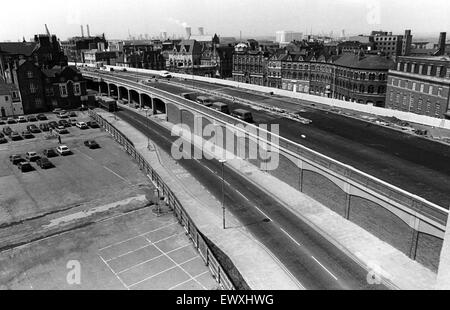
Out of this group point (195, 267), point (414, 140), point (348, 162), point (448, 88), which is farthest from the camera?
point (448, 88)

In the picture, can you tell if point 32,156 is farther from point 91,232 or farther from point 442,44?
point 442,44

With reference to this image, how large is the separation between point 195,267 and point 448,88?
199ft

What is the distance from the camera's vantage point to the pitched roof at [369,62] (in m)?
88.3

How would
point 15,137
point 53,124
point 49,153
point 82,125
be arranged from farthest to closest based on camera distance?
point 53,124, point 82,125, point 15,137, point 49,153

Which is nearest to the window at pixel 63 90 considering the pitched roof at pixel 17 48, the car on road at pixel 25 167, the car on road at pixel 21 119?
the car on road at pixel 21 119

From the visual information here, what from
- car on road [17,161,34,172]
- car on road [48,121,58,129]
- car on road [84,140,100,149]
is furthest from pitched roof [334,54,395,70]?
car on road [17,161,34,172]

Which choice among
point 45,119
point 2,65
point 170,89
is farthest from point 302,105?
point 2,65

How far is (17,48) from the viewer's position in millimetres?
114500

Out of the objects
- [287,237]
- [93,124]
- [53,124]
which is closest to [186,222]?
[287,237]

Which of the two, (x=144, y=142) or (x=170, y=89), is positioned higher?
(x=170, y=89)

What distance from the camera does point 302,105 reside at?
2682 inches

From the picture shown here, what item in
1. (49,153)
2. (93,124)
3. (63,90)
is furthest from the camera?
(63,90)

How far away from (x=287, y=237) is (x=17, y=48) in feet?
382

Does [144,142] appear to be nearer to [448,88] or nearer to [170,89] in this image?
[170,89]
